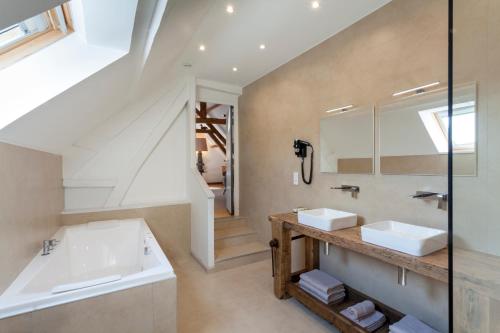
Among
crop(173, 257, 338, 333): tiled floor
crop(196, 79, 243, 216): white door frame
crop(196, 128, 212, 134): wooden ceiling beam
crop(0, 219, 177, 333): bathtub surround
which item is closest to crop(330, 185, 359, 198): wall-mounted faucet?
crop(173, 257, 338, 333): tiled floor

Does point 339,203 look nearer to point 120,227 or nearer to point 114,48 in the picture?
point 114,48

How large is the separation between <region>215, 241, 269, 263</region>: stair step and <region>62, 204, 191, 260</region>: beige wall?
611mm

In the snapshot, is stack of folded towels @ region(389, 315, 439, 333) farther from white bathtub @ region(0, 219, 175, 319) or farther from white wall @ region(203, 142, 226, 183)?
white wall @ region(203, 142, 226, 183)

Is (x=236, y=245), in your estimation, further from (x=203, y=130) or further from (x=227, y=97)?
(x=203, y=130)

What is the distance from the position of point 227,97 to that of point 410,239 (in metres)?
3.42

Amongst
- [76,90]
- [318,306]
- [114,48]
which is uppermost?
[114,48]

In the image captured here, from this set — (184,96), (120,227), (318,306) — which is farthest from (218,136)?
(318,306)

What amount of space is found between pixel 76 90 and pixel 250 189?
267 centimetres

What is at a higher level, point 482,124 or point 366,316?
point 482,124

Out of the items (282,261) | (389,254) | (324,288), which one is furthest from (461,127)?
(282,261)

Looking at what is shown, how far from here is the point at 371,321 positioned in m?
1.79

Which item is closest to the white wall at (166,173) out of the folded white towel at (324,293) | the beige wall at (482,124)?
the folded white towel at (324,293)

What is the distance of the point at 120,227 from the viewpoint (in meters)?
2.97

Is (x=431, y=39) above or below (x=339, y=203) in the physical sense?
above
